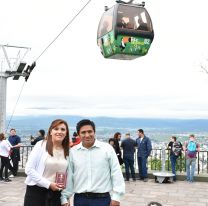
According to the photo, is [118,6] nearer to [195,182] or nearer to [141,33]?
[141,33]

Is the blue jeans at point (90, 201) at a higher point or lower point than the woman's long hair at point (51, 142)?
lower

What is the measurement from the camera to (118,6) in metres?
10.2

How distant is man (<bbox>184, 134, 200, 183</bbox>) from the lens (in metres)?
12.2

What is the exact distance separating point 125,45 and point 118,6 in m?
1.05

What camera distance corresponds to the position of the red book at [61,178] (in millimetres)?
3917

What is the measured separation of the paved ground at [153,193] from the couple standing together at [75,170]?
5.43m

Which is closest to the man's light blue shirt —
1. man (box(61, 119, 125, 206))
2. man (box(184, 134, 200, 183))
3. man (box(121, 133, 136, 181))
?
man (box(61, 119, 125, 206))

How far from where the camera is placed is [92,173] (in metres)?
3.79

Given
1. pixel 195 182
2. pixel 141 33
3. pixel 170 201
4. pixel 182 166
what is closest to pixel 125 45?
pixel 141 33

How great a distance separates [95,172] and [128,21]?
7104mm

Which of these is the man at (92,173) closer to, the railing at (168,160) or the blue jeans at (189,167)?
the blue jeans at (189,167)

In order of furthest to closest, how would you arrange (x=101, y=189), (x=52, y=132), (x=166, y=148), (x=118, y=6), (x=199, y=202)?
(x=166, y=148)
(x=118, y=6)
(x=199, y=202)
(x=52, y=132)
(x=101, y=189)

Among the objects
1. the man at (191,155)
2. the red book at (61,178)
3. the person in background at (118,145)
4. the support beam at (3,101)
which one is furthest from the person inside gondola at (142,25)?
the support beam at (3,101)

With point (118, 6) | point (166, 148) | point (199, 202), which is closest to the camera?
point (199, 202)
